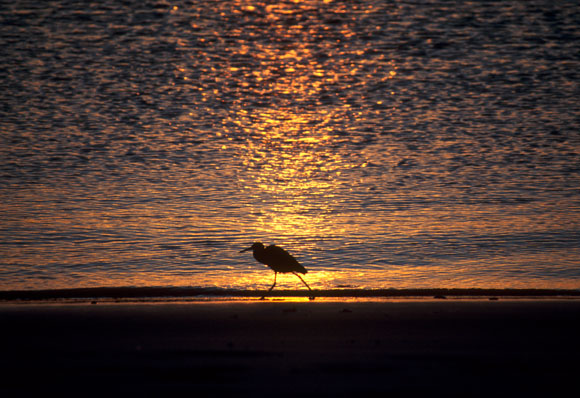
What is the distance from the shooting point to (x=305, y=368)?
249 inches

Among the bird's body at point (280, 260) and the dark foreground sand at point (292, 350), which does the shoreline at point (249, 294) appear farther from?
the dark foreground sand at point (292, 350)

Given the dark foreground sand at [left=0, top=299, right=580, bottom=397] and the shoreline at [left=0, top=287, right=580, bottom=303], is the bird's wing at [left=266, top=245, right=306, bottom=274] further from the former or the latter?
the dark foreground sand at [left=0, top=299, right=580, bottom=397]

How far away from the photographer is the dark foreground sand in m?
5.79

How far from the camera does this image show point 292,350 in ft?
23.1

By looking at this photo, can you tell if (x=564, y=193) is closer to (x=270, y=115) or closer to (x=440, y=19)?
(x=270, y=115)

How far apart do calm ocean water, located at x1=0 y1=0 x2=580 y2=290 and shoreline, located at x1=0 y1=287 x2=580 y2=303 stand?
774mm

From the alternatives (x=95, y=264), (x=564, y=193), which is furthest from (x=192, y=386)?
(x=564, y=193)

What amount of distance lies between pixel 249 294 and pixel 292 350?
15.6ft

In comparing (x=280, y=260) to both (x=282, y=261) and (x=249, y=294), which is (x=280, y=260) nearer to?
(x=282, y=261)

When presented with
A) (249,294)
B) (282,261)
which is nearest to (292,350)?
(282,261)

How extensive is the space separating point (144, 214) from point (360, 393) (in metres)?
14.1

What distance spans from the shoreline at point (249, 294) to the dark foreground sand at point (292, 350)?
114cm

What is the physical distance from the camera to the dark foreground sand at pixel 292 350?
19.0ft

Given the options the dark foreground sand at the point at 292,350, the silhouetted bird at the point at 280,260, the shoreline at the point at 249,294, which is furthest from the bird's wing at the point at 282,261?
the dark foreground sand at the point at 292,350
